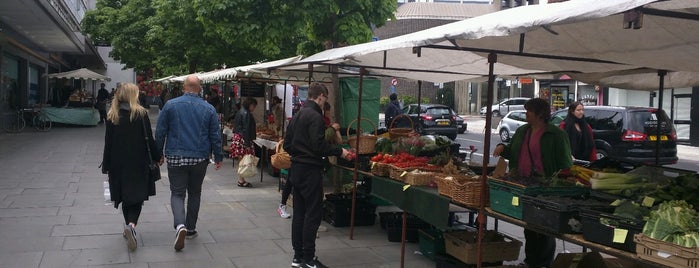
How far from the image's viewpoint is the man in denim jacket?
20.1 ft

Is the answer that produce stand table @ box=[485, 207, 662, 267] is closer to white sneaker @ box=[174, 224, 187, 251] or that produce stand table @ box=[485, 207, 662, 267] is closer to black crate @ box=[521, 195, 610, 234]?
black crate @ box=[521, 195, 610, 234]

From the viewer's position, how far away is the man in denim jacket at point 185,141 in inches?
241

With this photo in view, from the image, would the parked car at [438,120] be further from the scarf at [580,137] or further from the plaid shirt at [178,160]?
the plaid shirt at [178,160]

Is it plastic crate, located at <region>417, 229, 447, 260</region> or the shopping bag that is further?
the shopping bag

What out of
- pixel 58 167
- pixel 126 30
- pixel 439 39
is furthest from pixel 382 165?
pixel 126 30

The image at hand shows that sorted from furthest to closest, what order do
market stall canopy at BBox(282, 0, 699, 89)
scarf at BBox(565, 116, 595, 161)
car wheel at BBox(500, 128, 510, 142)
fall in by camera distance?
car wheel at BBox(500, 128, 510, 142)
scarf at BBox(565, 116, 595, 161)
market stall canopy at BBox(282, 0, 699, 89)

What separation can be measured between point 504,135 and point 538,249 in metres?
20.1

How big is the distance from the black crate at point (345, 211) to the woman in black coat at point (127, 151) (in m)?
2.45

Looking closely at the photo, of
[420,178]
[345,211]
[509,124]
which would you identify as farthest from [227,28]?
[509,124]

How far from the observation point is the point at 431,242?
6156mm

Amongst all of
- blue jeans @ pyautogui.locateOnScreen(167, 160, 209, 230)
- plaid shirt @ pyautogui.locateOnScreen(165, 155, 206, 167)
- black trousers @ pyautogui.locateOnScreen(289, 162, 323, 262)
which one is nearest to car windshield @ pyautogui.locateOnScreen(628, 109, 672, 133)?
black trousers @ pyautogui.locateOnScreen(289, 162, 323, 262)

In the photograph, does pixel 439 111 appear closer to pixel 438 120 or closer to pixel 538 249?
pixel 438 120

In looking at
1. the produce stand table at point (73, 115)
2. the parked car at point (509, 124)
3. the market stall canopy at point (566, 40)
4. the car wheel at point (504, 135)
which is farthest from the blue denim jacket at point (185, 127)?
the car wheel at point (504, 135)

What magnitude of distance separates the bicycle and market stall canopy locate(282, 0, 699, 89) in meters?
17.5
